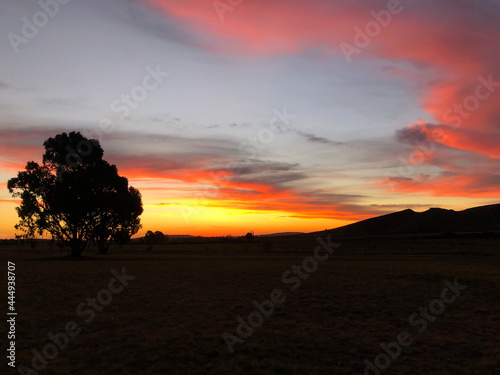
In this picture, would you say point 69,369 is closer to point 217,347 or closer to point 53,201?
point 217,347

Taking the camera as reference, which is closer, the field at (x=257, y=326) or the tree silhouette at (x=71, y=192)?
the field at (x=257, y=326)

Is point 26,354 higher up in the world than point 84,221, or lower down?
lower down

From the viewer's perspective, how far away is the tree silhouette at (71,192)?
47.7m

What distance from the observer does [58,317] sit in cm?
1622

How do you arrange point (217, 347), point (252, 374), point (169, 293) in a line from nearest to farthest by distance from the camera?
point (252, 374), point (217, 347), point (169, 293)

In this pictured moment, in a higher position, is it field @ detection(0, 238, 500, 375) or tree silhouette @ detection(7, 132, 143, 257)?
tree silhouette @ detection(7, 132, 143, 257)

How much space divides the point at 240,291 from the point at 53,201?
3480cm

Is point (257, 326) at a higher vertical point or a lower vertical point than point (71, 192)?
lower

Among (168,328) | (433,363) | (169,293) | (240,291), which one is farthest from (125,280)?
(433,363)

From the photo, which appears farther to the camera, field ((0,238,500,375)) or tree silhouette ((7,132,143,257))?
tree silhouette ((7,132,143,257))

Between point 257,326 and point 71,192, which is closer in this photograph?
point 257,326

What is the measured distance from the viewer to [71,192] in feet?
156

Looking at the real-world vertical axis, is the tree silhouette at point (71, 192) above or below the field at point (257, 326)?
Answer: above

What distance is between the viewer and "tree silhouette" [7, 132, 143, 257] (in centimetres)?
4769
